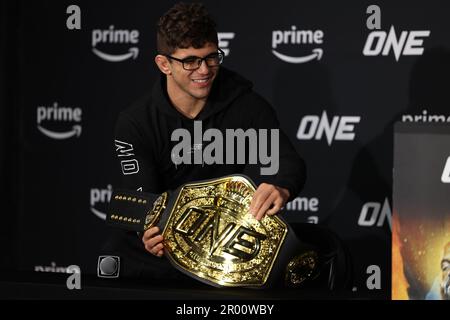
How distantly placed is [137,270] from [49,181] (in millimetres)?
1860

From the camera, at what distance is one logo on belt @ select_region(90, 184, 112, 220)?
4148mm

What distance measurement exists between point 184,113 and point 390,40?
142cm

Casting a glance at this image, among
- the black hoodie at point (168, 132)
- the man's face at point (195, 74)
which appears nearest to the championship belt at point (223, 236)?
the black hoodie at point (168, 132)

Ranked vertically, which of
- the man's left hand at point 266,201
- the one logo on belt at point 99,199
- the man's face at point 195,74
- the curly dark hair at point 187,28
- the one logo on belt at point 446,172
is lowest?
the one logo on belt at point 99,199

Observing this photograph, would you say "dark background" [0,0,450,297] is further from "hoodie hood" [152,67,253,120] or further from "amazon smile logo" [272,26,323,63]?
"hoodie hood" [152,67,253,120]

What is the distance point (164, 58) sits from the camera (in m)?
2.53

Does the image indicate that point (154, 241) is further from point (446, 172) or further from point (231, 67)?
point (231, 67)

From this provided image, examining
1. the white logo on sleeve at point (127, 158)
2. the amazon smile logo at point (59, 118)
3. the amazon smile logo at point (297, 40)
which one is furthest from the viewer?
the amazon smile logo at point (59, 118)

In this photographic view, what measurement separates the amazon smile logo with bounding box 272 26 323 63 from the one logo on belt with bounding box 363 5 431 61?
0.69 ft

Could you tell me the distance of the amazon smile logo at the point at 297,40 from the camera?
3828 mm

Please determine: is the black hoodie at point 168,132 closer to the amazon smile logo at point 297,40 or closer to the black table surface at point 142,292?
the black table surface at point 142,292

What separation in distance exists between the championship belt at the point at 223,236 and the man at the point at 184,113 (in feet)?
0.31

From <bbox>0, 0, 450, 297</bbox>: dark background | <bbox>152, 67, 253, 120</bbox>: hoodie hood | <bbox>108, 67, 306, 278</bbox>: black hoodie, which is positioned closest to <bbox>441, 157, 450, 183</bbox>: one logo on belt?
<bbox>108, 67, 306, 278</bbox>: black hoodie

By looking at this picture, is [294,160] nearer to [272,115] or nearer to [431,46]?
[272,115]
